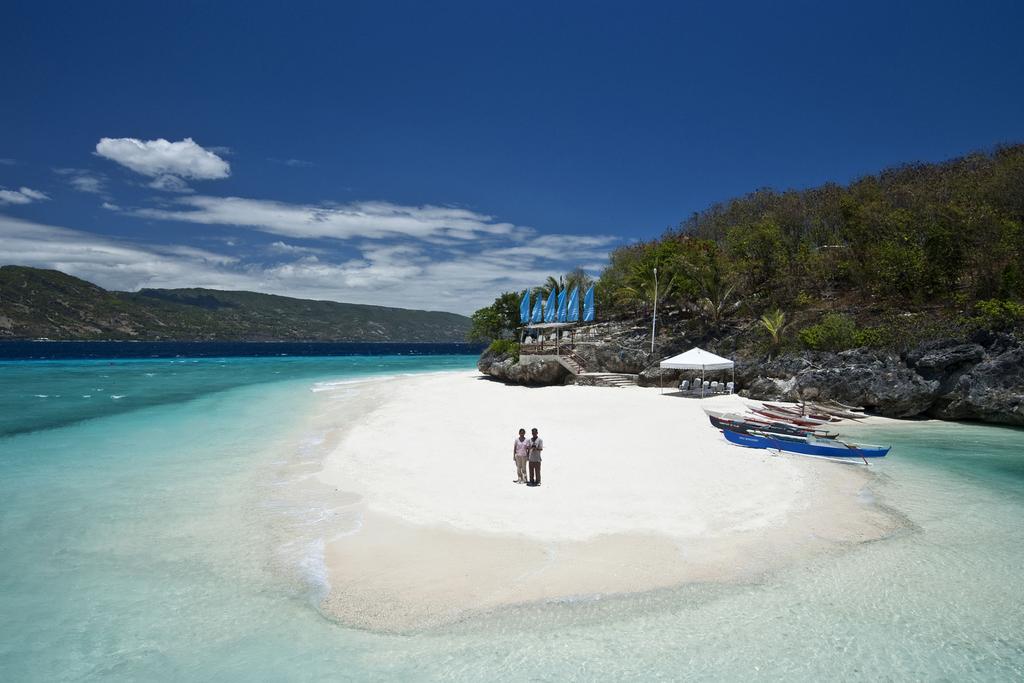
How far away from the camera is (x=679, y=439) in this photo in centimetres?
1720

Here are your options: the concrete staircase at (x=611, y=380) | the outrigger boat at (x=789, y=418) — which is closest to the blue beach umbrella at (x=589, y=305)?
the concrete staircase at (x=611, y=380)

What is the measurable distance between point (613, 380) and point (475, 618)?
86.0 ft

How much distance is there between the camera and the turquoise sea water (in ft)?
19.9

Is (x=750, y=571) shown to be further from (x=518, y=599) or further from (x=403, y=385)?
(x=403, y=385)

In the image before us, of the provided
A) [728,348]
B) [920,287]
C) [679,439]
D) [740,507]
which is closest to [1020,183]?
[920,287]

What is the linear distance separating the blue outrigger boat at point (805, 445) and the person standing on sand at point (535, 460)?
7.66 m

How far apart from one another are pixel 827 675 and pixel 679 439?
37.7 ft

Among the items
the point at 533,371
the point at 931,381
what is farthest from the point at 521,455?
the point at 533,371

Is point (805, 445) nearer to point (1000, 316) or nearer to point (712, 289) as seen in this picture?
point (1000, 316)

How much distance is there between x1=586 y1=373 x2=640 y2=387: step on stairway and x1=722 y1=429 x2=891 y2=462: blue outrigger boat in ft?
48.6

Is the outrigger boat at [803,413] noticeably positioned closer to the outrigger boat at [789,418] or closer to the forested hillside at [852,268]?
the outrigger boat at [789,418]

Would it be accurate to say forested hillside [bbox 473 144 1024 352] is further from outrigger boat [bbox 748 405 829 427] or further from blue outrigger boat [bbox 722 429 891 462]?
blue outrigger boat [bbox 722 429 891 462]

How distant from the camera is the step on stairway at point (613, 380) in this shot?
106 ft

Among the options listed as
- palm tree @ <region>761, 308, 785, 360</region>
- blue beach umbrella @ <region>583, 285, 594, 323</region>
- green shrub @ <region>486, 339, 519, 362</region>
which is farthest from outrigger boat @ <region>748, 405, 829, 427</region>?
blue beach umbrella @ <region>583, 285, 594, 323</region>
